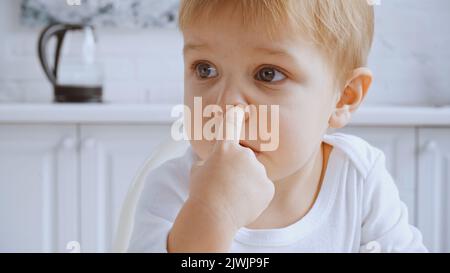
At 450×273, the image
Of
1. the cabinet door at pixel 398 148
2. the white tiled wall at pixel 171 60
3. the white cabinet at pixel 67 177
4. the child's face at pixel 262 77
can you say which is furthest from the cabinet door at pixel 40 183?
the cabinet door at pixel 398 148

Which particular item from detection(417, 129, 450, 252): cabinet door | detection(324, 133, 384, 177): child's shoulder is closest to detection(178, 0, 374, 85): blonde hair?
detection(324, 133, 384, 177): child's shoulder

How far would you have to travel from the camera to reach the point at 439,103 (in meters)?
0.84

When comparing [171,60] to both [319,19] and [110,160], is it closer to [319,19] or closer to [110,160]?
[110,160]

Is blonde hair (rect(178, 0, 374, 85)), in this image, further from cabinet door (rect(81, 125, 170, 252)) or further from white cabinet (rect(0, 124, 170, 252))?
cabinet door (rect(81, 125, 170, 252))

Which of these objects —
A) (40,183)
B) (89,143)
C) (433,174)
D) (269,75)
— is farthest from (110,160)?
(269,75)

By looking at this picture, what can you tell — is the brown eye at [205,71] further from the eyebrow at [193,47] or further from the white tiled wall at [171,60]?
the white tiled wall at [171,60]

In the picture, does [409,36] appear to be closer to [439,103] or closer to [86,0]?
[439,103]

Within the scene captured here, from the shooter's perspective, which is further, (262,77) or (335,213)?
(335,213)

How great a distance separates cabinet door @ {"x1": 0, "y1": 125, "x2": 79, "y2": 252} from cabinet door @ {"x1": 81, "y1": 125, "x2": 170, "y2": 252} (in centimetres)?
2

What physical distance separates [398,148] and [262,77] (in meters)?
0.58

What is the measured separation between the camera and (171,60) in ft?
3.28

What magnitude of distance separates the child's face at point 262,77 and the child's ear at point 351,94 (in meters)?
0.04

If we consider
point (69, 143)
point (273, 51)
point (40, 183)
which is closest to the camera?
point (273, 51)
